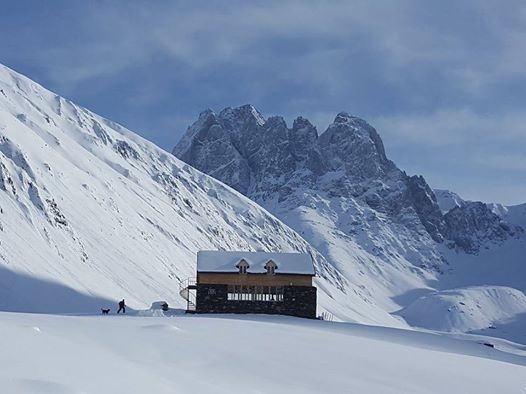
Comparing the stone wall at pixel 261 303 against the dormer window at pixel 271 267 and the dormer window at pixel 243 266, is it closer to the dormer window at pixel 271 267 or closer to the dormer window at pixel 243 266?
the dormer window at pixel 271 267

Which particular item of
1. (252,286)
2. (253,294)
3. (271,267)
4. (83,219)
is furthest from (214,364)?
(83,219)

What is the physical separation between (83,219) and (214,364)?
8481 centimetres

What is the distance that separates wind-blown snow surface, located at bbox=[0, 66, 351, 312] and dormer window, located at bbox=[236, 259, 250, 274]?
60.5 ft

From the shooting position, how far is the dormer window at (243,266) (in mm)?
58791

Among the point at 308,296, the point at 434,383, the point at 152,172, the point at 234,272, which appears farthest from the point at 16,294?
the point at 152,172

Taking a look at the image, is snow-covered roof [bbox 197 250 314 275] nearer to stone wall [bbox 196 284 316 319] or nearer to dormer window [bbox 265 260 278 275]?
dormer window [bbox 265 260 278 275]

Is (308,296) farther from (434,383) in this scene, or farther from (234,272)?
(434,383)

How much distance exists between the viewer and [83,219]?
330ft

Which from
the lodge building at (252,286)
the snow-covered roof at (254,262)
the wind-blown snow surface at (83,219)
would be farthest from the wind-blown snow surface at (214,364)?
the wind-blown snow surface at (83,219)

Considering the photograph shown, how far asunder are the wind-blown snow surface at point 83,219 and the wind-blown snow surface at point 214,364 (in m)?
38.8

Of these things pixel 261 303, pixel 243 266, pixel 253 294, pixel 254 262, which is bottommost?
pixel 261 303

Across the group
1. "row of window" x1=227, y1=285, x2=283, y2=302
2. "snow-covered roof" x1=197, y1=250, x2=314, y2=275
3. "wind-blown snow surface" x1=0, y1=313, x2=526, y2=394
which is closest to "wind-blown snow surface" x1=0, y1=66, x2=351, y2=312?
"snow-covered roof" x1=197, y1=250, x2=314, y2=275

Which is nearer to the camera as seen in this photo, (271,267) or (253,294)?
(253,294)

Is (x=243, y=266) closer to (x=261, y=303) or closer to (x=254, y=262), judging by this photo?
(x=254, y=262)
